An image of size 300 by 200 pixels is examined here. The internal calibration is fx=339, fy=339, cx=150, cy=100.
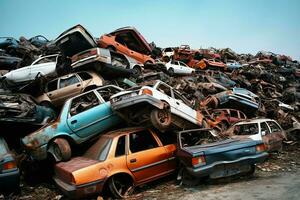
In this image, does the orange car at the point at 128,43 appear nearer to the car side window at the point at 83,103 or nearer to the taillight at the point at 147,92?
the car side window at the point at 83,103

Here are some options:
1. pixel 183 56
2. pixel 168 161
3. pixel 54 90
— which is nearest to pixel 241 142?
pixel 168 161

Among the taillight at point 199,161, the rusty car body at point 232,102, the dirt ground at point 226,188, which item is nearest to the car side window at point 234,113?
the rusty car body at point 232,102

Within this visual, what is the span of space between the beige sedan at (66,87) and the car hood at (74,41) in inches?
92.7

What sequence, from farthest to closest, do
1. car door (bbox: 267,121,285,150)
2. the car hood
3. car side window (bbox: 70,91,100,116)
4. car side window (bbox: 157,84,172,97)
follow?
the car hood < car door (bbox: 267,121,285,150) < car side window (bbox: 157,84,172,97) < car side window (bbox: 70,91,100,116)

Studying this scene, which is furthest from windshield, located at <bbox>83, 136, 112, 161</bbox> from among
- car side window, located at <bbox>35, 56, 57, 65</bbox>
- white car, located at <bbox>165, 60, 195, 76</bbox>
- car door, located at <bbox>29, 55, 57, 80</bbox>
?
white car, located at <bbox>165, 60, 195, 76</bbox>

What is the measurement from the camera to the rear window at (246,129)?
11109 millimetres

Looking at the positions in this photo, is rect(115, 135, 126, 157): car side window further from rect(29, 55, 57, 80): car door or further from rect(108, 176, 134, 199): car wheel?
rect(29, 55, 57, 80): car door

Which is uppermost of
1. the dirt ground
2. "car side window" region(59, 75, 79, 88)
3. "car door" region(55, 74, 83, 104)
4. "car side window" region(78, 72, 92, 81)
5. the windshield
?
"car side window" region(78, 72, 92, 81)

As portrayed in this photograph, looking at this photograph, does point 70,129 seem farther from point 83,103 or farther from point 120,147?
point 120,147

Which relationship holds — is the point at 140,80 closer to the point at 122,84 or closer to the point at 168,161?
the point at 122,84

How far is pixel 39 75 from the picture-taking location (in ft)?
43.7

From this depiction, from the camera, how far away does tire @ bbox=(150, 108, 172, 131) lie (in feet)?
28.3

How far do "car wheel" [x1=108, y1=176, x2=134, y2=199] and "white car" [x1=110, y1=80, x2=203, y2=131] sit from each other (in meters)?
1.71

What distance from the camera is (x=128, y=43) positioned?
20.8 meters
